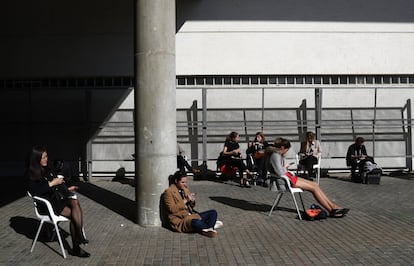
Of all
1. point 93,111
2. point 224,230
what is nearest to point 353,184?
point 224,230

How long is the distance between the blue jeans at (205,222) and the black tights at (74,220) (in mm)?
1736

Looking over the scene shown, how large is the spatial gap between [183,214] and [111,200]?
340cm

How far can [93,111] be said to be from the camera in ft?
46.0

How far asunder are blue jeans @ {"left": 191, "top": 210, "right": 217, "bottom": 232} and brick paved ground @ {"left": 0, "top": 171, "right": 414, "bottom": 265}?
0.16 meters

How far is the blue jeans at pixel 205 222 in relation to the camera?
6.84m

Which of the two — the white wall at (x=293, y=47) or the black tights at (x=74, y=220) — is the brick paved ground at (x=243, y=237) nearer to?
the black tights at (x=74, y=220)

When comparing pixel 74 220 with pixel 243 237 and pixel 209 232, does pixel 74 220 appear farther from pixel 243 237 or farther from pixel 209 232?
pixel 243 237

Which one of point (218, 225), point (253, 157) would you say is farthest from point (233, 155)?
point (218, 225)

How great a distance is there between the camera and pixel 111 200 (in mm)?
9984

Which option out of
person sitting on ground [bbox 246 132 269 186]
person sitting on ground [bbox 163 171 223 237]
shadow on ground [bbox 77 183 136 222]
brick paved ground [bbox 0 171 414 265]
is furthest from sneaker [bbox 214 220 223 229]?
person sitting on ground [bbox 246 132 269 186]

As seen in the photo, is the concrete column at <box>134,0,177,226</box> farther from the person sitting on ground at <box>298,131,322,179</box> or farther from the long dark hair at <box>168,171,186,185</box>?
the person sitting on ground at <box>298,131,322,179</box>

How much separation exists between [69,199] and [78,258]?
2.74ft

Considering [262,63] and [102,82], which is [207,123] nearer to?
[262,63]

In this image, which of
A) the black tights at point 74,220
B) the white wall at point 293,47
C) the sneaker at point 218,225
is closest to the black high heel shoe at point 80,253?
the black tights at point 74,220
